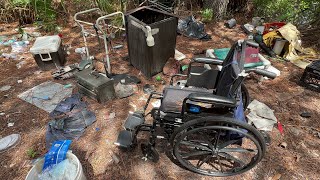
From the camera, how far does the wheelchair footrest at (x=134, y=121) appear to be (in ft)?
10.3

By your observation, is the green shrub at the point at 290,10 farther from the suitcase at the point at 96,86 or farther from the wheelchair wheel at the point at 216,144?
the suitcase at the point at 96,86

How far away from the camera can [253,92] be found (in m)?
3.92

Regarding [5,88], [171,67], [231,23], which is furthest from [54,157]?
[231,23]

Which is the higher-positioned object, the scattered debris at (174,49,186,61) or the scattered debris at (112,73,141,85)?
the scattered debris at (174,49,186,61)

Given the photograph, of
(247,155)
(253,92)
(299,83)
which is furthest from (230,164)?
(299,83)

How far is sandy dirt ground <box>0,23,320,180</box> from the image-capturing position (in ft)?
8.91

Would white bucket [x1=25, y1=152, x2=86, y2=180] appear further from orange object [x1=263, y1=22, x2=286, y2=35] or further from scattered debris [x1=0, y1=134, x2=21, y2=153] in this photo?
orange object [x1=263, y1=22, x2=286, y2=35]

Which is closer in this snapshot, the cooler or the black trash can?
the black trash can

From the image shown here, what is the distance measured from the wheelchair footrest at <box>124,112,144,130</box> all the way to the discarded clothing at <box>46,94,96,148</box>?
0.58 metres

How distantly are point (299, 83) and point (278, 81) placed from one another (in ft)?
1.23

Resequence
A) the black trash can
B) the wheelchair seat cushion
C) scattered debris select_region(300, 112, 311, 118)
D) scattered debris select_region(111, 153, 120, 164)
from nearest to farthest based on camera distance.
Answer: the wheelchair seat cushion → scattered debris select_region(111, 153, 120, 164) → scattered debris select_region(300, 112, 311, 118) → the black trash can

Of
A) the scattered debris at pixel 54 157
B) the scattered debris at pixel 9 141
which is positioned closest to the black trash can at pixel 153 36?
the scattered debris at pixel 54 157

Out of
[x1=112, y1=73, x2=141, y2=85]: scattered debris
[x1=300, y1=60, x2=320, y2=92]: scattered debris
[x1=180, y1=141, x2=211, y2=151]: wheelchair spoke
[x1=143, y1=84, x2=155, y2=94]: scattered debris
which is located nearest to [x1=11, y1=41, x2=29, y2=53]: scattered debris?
[x1=112, y1=73, x2=141, y2=85]: scattered debris

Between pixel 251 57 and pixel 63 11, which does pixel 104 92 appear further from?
pixel 63 11
